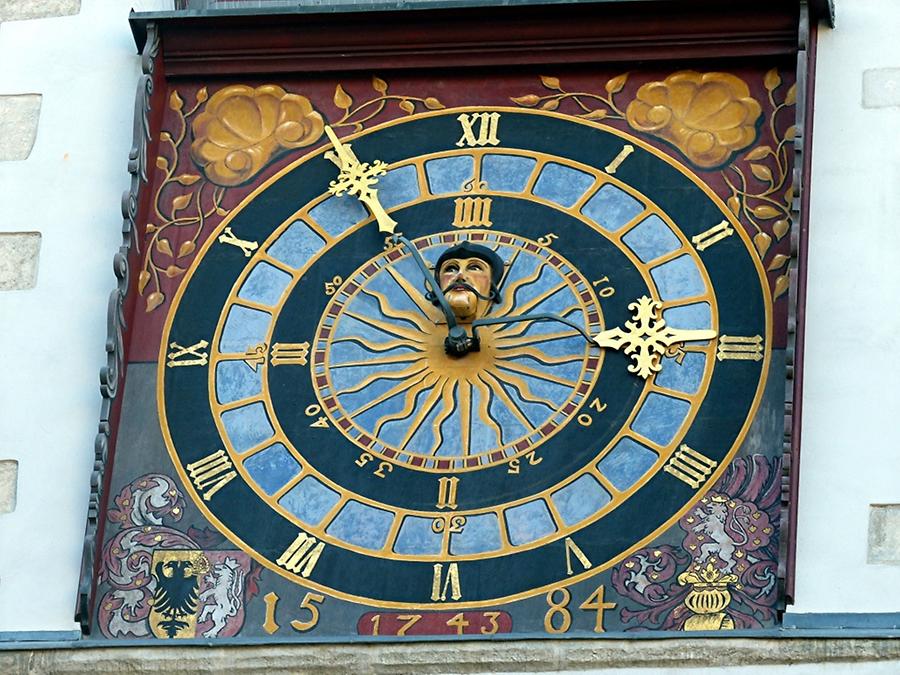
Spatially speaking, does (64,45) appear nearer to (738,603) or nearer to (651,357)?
(651,357)

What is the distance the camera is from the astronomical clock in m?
8.66

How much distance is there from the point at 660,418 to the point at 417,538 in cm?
75

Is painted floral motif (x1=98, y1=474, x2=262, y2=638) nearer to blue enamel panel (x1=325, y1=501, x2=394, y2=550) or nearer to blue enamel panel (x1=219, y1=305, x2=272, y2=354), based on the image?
blue enamel panel (x1=325, y1=501, x2=394, y2=550)

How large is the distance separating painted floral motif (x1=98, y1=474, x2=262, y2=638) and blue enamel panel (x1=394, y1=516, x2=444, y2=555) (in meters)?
0.40

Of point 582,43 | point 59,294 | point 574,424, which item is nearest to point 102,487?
point 59,294

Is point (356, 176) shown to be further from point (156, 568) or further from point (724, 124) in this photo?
point (156, 568)

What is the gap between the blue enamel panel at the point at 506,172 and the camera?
9.38 metres

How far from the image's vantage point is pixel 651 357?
29.4 feet

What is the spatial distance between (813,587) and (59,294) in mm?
2380

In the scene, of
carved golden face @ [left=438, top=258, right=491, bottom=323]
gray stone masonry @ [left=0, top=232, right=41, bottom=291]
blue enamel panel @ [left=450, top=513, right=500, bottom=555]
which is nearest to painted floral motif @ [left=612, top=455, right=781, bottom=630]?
blue enamel panel @ [left=450, top=513, right=500, bottom=555]

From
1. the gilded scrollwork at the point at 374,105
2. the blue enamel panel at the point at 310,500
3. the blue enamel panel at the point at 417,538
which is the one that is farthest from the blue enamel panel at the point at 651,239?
the blue enamel panel at the point at 310,500

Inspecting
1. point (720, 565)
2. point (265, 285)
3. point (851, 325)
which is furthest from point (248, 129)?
point (720, 565)

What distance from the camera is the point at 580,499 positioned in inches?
344

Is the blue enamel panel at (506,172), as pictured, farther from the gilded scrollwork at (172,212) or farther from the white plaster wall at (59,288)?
the white plaster wall at (59,288)
